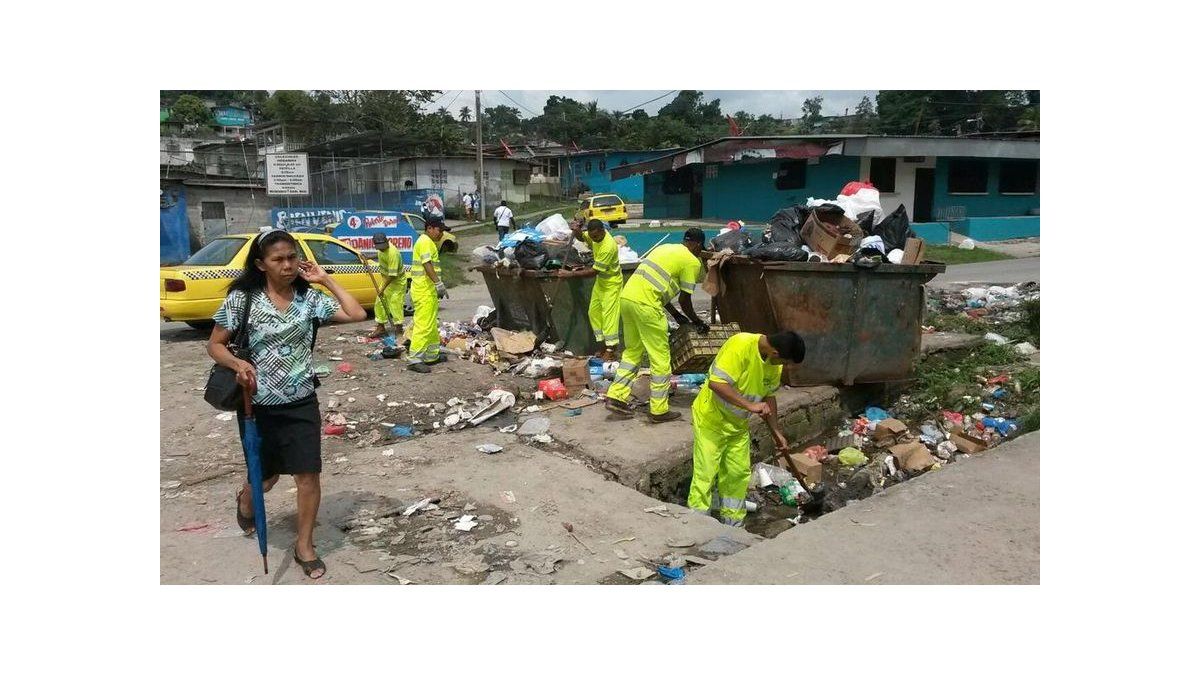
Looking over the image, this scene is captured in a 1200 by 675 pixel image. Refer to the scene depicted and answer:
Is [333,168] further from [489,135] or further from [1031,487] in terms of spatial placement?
[1031,487]

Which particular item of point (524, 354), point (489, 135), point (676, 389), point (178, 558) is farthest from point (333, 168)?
point (178, 558)

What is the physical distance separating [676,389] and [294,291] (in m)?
3.76

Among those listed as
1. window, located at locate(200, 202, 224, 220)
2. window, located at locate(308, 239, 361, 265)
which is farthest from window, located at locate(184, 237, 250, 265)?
window, located at locate(200, 202, 224, 220)

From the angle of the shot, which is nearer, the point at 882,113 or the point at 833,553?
the point at 833,553

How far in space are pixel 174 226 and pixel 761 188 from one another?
15.4 meters

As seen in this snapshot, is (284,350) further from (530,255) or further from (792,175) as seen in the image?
(792,175)

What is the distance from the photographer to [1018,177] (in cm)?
2316

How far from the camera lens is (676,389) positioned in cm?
645

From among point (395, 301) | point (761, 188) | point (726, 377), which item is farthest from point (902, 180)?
point (726, 377)

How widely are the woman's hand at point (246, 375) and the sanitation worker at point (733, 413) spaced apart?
2.18 m

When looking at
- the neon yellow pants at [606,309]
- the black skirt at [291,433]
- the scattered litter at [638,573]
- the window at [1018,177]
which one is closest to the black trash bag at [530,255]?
the neon yellow pants at [606,309]

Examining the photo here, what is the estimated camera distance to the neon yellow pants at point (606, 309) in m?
7.34

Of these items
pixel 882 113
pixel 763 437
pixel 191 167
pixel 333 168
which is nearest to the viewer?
pixel 763 437

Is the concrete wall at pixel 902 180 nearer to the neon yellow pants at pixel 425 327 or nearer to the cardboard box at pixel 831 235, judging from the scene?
the cardboard box at pixel 831 235
